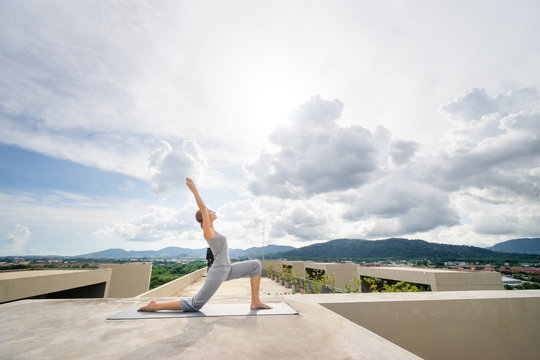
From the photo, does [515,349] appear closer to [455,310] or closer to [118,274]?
[455,310]

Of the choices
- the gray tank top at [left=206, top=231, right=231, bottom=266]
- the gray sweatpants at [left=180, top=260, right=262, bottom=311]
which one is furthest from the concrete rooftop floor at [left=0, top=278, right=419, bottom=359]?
the gray tank top at [left=206, top=231, right=231, bottom=266]

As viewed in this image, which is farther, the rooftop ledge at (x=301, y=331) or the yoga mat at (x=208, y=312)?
the yoga mat at (x=208, y=312)

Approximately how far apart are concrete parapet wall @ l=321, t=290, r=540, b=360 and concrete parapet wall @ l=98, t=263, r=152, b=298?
77.3 ft

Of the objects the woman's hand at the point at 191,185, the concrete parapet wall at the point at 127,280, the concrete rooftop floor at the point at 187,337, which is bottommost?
the concrete parapet wall at the point at 127,280

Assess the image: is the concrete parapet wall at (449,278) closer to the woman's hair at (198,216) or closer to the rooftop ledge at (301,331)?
the rooftop ledge at (301,331)

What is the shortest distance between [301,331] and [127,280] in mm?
24400

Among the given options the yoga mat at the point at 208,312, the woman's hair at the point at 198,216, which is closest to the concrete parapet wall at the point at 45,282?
the yoga mat at the point at 208,312

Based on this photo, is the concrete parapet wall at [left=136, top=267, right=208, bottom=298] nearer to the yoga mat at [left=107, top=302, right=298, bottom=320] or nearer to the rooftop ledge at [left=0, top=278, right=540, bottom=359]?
the yoga mat at [left=107, top=302, right=298, bottom=320]

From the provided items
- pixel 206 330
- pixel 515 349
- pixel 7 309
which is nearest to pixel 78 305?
pixel 7 309

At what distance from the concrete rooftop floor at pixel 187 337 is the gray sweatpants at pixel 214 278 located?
0.26m

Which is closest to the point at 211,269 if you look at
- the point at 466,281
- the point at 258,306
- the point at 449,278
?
the point at 258,306

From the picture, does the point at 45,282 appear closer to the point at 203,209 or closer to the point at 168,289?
the point at 168,289

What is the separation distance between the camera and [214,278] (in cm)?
309

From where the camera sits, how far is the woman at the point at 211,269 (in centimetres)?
308
